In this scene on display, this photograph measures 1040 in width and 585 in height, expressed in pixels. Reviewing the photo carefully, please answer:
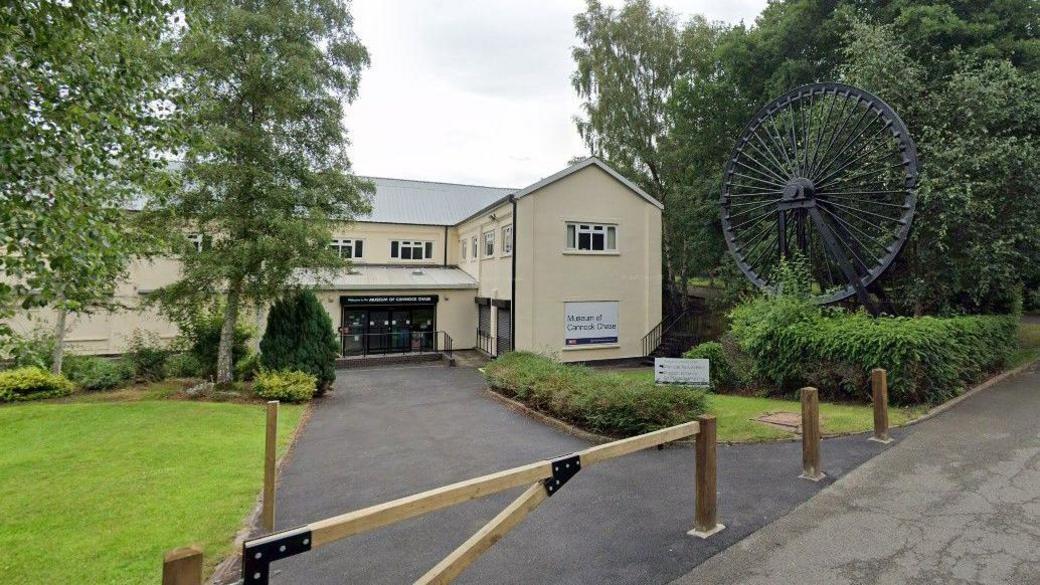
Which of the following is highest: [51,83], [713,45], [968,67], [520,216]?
[713,45]

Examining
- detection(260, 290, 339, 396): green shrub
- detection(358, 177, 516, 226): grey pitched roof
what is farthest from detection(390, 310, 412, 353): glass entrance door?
detection(260, 290, 339, 396): green shrub

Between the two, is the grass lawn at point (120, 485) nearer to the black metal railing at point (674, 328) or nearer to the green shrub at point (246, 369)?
the green shrub at point (246, 369)

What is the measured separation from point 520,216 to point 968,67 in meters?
13.4

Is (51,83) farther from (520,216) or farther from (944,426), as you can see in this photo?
(520,216)

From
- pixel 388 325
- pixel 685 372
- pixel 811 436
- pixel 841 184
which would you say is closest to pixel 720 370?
pixel 685 372

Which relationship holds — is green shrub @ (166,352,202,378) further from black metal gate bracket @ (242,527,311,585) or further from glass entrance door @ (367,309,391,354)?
black metal gate bracket @ (242,527,311,585)

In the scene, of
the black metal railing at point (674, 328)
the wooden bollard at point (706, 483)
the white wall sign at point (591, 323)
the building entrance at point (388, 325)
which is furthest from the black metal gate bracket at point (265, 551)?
the building entrance at point (388, 325)

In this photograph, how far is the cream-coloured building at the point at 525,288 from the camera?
18.4 metres

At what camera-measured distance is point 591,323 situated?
19.5 m

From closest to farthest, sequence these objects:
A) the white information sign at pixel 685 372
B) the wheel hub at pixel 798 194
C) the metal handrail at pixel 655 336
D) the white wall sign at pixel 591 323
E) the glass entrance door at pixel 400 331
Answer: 1. the white information sign at pixel 685 372
2. the wheel hub at pixel 798 194
3. the white wall sign at pixel 591 323
4. the metal handrail at pixel 655 336
5. the glass entrance door at pixel 400 331

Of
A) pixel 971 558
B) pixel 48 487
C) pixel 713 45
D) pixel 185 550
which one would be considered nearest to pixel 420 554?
pixel 185 550

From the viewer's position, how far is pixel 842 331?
1055cm

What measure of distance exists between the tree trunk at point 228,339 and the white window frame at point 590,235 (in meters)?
11.2

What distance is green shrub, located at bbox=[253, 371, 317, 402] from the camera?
12.0 meters
